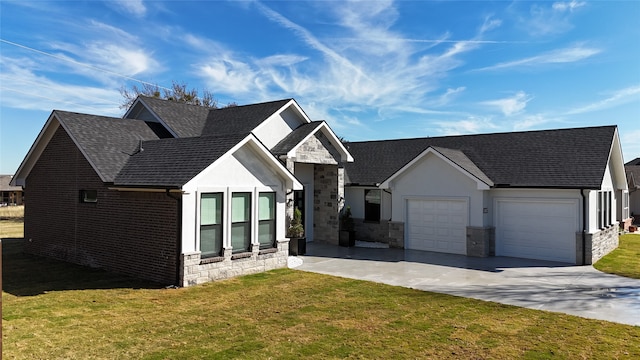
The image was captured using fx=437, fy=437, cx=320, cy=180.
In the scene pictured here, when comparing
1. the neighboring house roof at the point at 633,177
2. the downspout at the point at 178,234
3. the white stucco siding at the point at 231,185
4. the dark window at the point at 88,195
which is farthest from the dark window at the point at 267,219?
the neighboring house roof at the point at 633,177

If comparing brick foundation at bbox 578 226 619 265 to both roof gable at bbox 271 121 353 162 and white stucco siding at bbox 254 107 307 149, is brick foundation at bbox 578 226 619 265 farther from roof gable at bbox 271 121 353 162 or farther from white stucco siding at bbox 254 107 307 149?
white stucco siding at bbox 254 107 307 149

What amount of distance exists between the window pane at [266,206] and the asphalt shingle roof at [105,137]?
4612 millimetres

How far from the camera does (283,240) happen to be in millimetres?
14883

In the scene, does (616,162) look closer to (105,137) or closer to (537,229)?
(537,229)

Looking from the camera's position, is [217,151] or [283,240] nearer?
[217,151]

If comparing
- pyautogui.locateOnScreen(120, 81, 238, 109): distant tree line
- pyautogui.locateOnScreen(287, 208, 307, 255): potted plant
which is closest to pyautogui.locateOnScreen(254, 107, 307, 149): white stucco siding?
pyautogui.locateOnScreen(287, 208, 307, 255): potted plant

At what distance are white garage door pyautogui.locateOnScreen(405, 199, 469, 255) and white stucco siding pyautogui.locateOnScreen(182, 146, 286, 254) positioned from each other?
22.2ft

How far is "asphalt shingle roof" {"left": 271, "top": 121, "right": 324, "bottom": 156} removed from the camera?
59.3 feet

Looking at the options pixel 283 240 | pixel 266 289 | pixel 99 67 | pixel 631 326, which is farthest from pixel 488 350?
pixel 99 67

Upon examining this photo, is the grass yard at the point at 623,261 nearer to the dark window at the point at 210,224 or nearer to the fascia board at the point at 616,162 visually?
the fascia board at the point at 616,162

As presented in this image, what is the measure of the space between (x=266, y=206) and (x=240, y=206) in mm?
1115

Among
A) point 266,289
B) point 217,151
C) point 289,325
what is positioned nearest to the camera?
point 289,325

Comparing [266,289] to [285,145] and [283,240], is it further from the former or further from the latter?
[285,145]

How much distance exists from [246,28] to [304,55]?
3.80 meters
